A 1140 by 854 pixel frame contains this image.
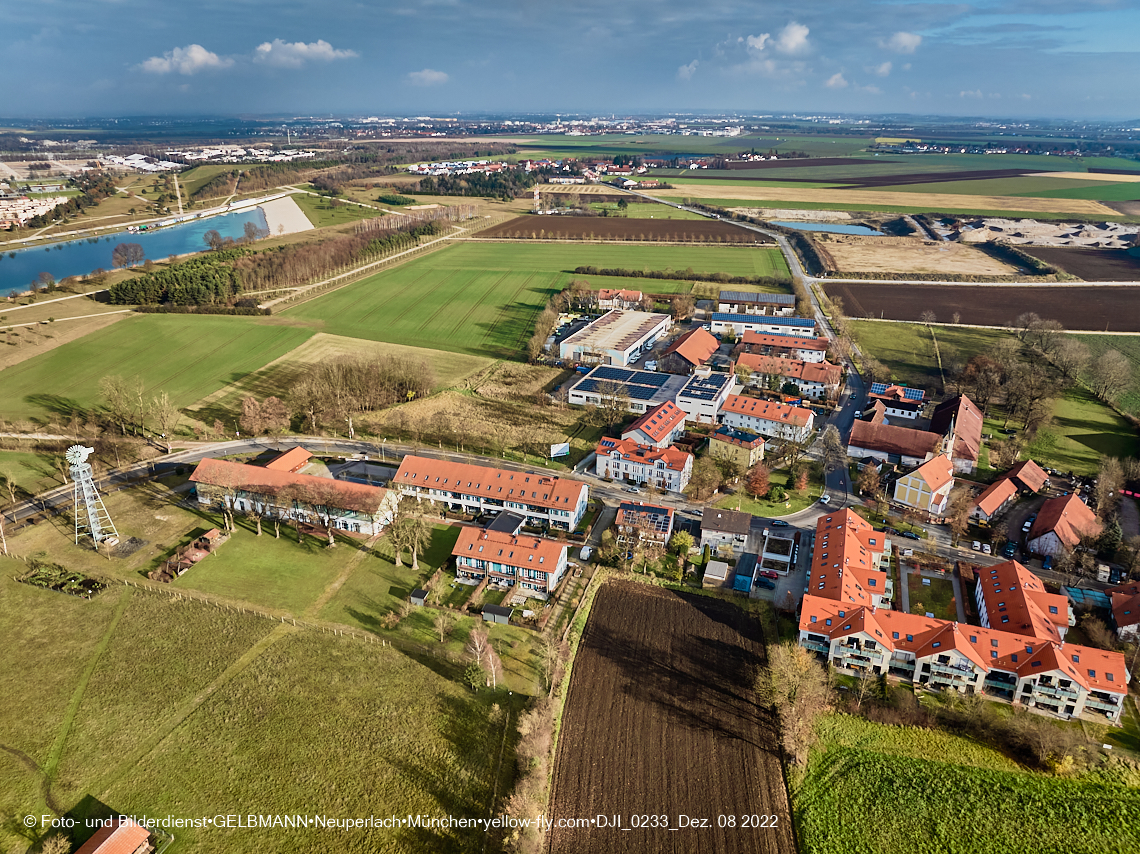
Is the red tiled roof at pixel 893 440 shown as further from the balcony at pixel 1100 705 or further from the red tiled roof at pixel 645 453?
the balcony at pixel 1100 705

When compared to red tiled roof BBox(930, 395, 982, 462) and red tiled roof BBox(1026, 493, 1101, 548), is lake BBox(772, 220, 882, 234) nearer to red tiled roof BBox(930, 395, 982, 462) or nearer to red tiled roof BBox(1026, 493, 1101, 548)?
red tiled roof BBox(930, 395, 982, 462)

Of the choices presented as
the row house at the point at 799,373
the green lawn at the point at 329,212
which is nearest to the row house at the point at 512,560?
the row house at the point at 799,373

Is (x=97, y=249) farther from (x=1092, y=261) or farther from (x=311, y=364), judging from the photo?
(x=1092, y=261)

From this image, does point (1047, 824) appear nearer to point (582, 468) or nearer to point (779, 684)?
point (779, 684)

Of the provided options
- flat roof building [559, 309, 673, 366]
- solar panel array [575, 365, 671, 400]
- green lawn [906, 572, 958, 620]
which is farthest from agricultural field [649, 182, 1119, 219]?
green lawn [906, 572, 958, 620]

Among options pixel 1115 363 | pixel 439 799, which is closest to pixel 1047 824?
pixel 439 799
